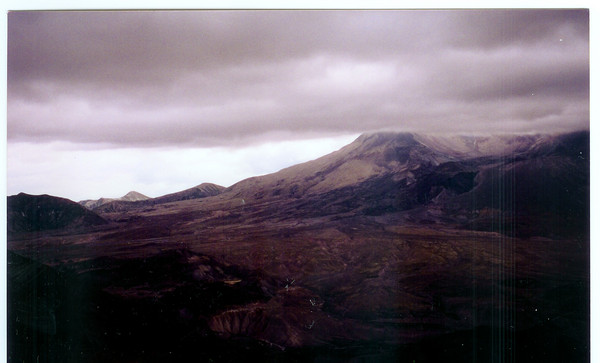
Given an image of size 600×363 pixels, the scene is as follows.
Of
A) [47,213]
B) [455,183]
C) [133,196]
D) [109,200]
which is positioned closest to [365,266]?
[455,183]

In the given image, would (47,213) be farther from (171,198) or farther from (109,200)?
(171,198)

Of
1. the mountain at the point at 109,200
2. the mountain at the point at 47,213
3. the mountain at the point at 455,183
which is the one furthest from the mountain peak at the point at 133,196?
the mountain at the point at 455,183

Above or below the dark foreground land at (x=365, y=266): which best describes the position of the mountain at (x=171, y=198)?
above

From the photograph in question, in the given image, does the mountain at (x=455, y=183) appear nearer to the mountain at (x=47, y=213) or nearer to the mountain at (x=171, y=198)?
the mountain at (x=171, y=198)

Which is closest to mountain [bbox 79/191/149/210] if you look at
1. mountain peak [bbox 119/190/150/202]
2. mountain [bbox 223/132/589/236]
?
mountain peak [bbox 119/190/150/202]

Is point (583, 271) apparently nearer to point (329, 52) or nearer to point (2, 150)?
point (329, 52)

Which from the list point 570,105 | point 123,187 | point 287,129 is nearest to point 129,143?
point 123,187
